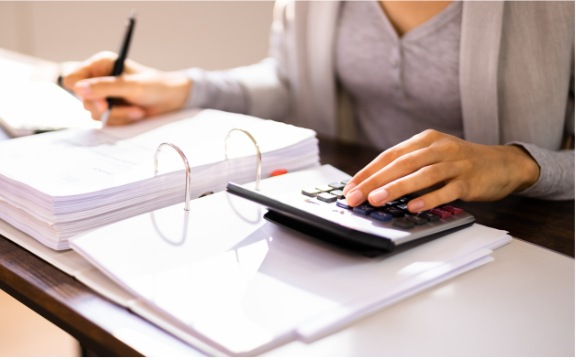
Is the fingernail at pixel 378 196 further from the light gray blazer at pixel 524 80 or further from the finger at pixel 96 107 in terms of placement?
the finger at pixel 96 107

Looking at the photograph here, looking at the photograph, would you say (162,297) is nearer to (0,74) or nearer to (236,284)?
(236,284)

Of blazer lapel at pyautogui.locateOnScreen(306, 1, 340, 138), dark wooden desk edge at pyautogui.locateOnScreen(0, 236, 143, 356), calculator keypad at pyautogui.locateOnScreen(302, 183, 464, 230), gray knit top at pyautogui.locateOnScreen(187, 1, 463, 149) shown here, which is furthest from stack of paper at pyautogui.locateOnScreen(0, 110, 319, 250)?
blazer lapel at pyautogui.locateOnScreen(306, 1, 340, 138)

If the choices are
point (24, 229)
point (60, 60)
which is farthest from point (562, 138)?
point (60, 60)

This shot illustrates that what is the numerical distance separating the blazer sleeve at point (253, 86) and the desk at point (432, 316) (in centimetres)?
54

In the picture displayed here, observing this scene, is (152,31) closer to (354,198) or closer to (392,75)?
(392,75)

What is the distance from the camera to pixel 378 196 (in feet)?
1.46

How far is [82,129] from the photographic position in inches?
28.2

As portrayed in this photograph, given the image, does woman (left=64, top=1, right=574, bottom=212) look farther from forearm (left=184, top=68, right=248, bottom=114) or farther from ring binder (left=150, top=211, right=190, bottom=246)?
ring binder (left=150, top=211, right=190, bottom=246)

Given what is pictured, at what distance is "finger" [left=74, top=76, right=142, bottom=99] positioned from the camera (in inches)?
30.4

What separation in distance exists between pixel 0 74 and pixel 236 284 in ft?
3.60

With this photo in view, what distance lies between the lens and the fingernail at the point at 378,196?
0.44m

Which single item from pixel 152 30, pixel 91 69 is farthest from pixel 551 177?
pixel 152 30

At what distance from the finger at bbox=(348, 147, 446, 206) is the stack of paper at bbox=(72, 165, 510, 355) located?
58 mm

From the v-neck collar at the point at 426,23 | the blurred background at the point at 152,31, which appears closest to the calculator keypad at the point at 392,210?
the v-neck collar at the point at 426,23
